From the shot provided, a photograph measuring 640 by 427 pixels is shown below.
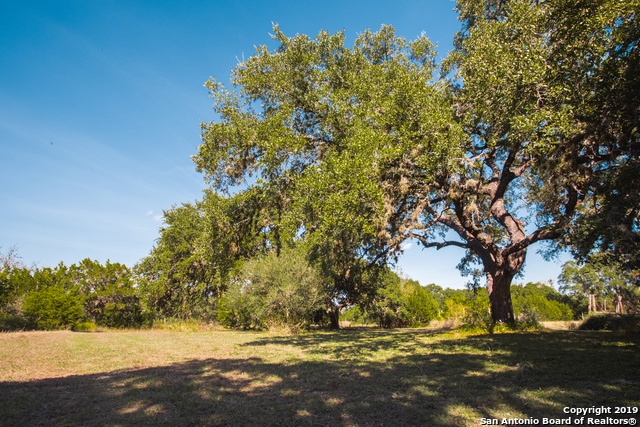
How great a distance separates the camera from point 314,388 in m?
4.46

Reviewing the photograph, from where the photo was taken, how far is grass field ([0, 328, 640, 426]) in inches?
128

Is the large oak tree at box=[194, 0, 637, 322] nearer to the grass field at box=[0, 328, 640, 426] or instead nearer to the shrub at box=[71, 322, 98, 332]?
the grass field at box=[0, 328, 640, 426]

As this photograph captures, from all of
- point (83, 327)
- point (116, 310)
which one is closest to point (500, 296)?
point (83, 327)

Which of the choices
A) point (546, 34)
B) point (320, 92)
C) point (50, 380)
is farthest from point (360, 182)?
point (50, 380)

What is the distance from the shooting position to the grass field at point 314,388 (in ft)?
10.6

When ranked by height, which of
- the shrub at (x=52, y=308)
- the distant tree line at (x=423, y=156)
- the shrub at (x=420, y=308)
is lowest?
the shrub at (x=420, y=308)

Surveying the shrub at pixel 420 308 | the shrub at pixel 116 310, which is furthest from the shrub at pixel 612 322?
the shrub at pixel 116 310

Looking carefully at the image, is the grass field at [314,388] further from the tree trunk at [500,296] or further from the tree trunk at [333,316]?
the tree trunk at [333,316]

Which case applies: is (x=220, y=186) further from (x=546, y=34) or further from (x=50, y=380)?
(x=546, y=34)

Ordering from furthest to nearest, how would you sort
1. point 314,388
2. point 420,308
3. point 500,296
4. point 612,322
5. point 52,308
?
point 420,308
point 52,308
point 612,322
point 500,296
point 314,388

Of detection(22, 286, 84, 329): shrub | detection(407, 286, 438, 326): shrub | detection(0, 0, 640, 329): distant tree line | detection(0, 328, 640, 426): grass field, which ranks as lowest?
detection(407, 286, 438, 326): shrub

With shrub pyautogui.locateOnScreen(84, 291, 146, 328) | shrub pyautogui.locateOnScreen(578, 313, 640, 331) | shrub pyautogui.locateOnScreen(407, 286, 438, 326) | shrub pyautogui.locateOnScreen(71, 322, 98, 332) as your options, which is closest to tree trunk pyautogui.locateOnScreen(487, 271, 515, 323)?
shrub pyautogui.locateOnScreen(578, 313, 640, 331)

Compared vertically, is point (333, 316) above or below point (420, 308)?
above

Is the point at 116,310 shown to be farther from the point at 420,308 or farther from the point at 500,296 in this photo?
the point at 420,308
